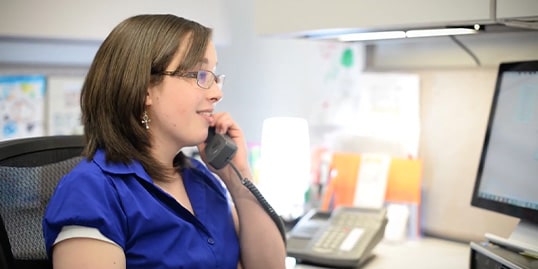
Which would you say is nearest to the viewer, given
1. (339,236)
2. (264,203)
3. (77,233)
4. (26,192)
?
(77,233)

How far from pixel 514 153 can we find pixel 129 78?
95 centimetres

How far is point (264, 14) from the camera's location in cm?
172

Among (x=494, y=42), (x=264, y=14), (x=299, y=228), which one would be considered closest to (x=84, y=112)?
(x=264, y=14)

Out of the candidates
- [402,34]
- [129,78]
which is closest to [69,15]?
[129,78]

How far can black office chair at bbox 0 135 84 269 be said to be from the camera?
3.92 feet

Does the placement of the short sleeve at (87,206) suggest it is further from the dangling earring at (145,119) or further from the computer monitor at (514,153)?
the computer monitor at (514,153)

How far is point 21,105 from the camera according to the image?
2023mm

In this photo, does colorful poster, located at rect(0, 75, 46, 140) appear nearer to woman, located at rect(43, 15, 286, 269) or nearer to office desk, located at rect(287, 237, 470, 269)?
woman, located at rect(43, 15, 286, 269)

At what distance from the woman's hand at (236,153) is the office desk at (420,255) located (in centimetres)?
29

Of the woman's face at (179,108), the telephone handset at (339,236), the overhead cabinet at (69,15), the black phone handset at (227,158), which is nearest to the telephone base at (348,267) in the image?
the telephone handset at (339,236)

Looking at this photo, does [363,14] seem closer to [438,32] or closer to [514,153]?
[438,32]

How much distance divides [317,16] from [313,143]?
2.39 ft

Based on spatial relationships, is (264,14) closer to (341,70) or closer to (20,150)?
(341,70)

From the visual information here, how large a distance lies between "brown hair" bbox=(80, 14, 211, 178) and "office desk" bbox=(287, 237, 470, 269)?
1.89 ft
